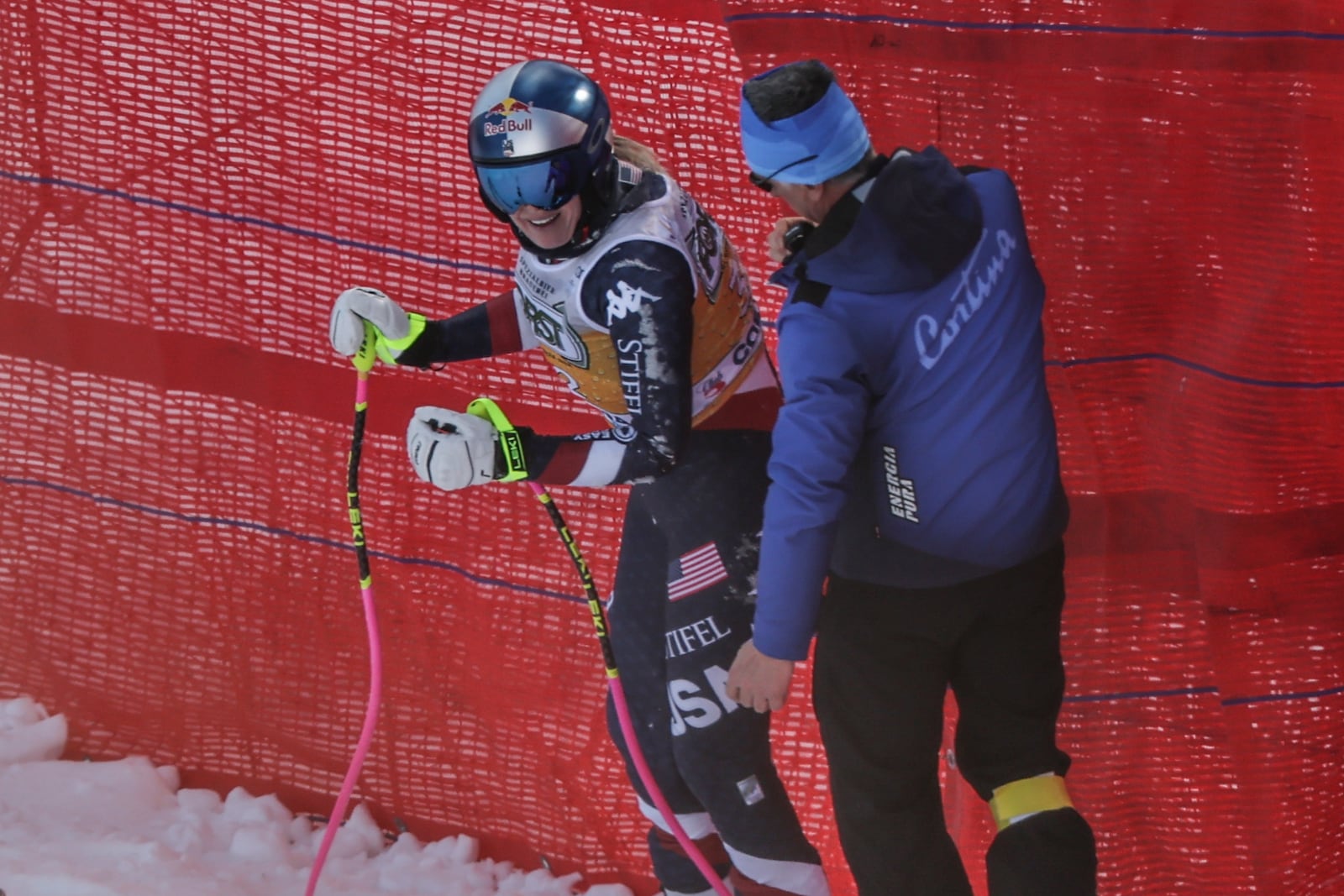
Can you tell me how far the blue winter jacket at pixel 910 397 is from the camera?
2350 millimetres

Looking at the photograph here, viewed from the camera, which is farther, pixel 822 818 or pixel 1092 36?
pixel 822 818

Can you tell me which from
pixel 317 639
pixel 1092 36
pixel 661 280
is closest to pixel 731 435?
pixel 661 280

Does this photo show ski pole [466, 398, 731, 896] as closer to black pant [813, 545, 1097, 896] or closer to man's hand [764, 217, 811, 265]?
black pant [813, 545, 1097, 896]

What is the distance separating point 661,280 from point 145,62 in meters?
1.76

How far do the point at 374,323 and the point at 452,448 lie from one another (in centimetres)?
47

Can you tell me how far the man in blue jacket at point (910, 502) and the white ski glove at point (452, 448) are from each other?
0.54 m

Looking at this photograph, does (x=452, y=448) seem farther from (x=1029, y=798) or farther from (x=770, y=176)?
(x=1029, y=798)

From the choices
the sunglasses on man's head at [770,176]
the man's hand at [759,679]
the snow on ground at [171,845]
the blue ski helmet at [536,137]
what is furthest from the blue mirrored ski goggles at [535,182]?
the snow on ground at [171,845]

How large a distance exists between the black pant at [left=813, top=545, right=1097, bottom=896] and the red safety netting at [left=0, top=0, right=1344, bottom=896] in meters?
0.58

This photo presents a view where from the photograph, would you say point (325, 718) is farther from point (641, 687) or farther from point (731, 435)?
point (731, 435)

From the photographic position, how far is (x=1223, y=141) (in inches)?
110

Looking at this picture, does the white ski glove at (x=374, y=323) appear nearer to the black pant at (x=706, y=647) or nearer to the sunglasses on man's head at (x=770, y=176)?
the black pant at (x=706, y=647)

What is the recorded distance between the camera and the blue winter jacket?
2.35 m

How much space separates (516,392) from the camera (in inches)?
142
